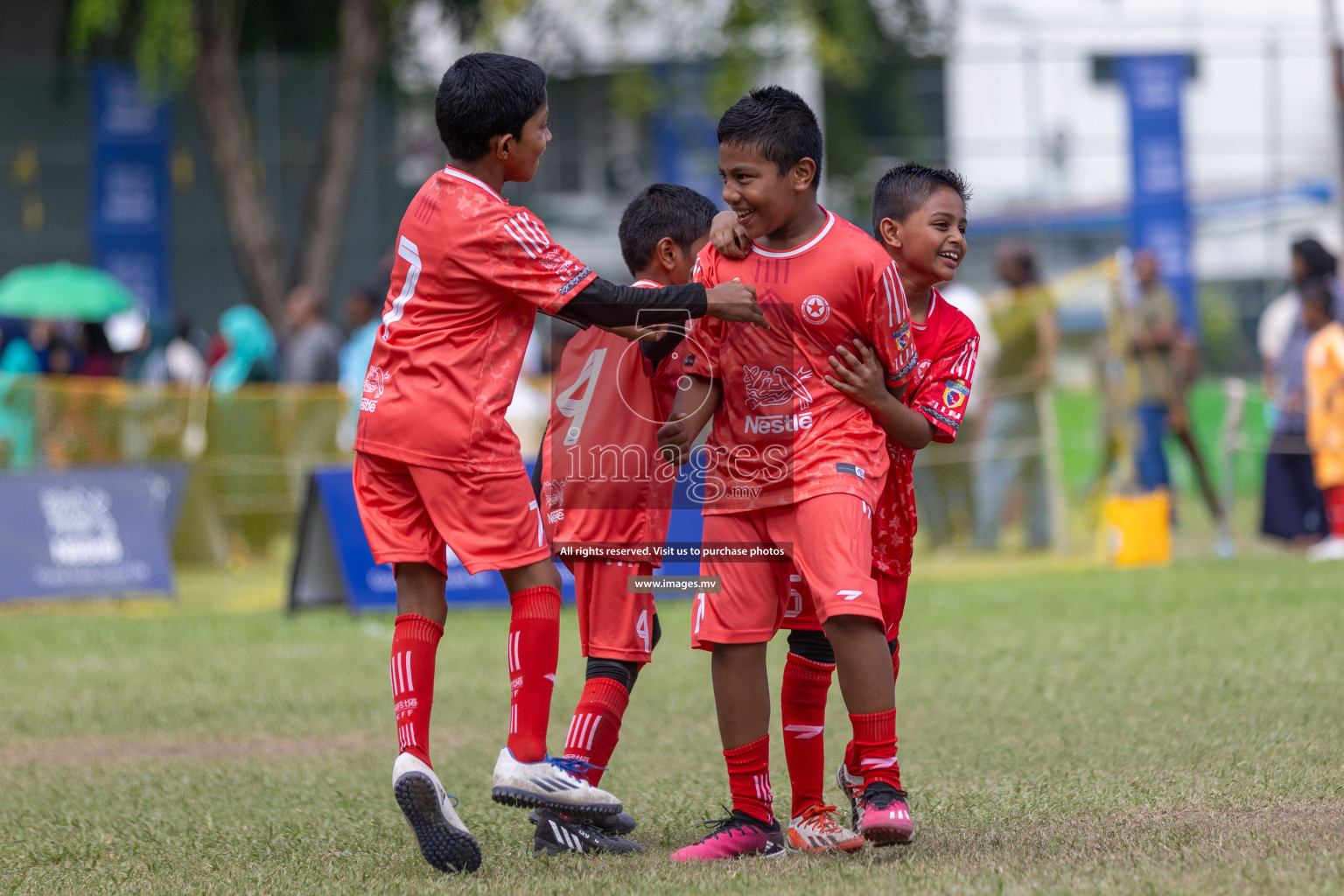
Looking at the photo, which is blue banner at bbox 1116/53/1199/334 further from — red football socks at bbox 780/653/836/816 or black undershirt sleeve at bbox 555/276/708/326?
black undershirt sleeve at bbox 555/276/708/326

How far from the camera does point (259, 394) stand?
527 inches

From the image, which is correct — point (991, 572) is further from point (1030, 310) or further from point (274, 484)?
point (274, 484)

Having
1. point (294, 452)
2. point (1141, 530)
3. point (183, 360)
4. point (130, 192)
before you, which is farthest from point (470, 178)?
point (130, 192)

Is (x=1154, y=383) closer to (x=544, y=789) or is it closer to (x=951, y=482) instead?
(x=951, y=482)

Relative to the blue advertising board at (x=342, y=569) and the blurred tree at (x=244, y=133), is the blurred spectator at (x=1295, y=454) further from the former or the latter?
the blurred tree at (x=244, y=133)

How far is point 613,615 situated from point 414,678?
637 millimetres

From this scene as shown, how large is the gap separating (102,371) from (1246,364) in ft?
49.0

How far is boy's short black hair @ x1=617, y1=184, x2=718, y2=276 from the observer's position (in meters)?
4.69

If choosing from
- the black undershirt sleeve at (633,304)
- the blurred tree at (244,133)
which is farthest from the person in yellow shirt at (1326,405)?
the blurred tree at (244,133)

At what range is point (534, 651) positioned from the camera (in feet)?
13.7

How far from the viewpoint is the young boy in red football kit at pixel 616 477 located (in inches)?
175

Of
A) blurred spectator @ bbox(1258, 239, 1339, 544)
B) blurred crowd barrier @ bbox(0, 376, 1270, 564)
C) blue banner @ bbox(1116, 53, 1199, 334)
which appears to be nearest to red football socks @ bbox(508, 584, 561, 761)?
blurred crowd barrier @ bbox(0, 376, 1270, 564)

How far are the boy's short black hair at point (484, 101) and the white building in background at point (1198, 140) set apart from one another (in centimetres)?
1821

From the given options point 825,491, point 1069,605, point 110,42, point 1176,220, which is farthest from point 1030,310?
point 110,42
